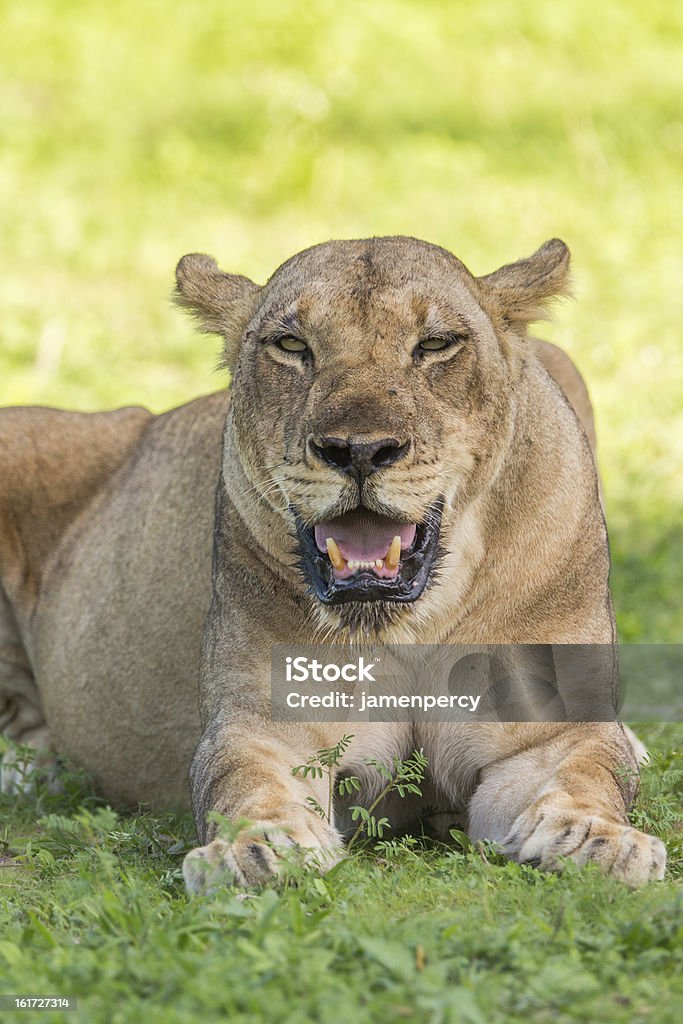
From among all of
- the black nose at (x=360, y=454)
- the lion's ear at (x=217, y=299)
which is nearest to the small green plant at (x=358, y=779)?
the black nose at (x=360, y=454)

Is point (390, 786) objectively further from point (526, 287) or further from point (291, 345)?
point (526, 287)

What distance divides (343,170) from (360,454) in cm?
1060

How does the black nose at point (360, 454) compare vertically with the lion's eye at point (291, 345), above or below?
below

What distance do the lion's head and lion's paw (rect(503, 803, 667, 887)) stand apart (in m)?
0.60

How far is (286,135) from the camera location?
14828 millimetres

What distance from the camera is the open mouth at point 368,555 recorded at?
3.97 m

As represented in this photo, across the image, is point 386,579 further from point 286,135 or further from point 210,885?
point 286,135

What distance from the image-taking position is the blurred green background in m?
10.8

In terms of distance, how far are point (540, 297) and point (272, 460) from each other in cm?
98

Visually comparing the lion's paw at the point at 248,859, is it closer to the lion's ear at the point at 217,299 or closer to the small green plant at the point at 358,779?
the small green plant at the point at 358,779

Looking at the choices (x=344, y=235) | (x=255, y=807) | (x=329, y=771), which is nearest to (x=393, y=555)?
(x=329, y=771)

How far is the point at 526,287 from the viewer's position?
468 cm

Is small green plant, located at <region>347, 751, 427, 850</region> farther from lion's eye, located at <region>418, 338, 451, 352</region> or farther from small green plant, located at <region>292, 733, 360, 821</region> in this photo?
lion's eye, located at <region>418, 338, 451, 352</region>

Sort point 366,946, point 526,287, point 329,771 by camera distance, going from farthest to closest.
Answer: point 526,287 → point 329,771 → point 366,946
